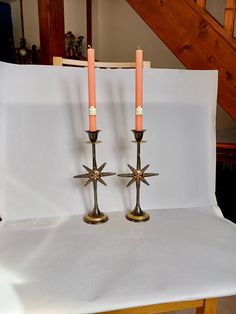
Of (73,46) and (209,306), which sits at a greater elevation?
(73,46)

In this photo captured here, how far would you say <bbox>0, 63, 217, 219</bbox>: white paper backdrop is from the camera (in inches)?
26.1

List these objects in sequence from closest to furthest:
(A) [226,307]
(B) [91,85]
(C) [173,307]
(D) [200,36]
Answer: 1. (C) [173,307]
2. (B) [91,85]
3. (A) [226,307]
4. (D) [200,36]

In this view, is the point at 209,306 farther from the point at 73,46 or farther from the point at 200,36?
the point at 73,46

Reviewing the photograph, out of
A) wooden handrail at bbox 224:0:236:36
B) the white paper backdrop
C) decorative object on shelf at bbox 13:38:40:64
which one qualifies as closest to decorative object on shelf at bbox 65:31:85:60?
decorative object on shelf at bbox 13:38:40:64

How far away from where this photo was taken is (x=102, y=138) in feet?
2.37

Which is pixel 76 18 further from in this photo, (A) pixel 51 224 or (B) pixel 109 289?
(B) pixel 109 289

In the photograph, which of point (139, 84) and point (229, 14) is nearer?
point (139, 84)

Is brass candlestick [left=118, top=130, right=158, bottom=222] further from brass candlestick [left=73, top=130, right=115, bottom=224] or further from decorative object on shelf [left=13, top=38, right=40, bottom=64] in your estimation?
decorative object on shelf [left=13, top=38, right=40, bottom=64]

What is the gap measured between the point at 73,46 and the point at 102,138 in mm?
2463

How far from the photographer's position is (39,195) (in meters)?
0.67

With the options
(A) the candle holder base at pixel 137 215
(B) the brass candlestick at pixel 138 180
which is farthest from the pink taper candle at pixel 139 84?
(A) the candle holder base at pixel 137 215

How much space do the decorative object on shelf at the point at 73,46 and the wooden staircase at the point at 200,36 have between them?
63.9 inches

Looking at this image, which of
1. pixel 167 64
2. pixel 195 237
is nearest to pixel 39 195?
pixel 195 237

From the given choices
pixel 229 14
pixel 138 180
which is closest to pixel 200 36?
pixel 229 14
